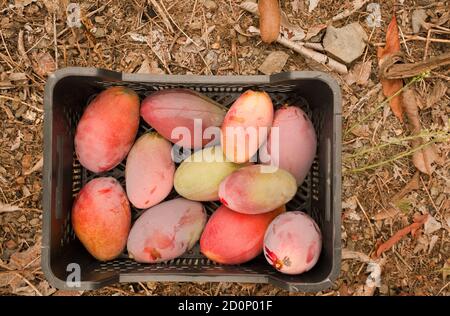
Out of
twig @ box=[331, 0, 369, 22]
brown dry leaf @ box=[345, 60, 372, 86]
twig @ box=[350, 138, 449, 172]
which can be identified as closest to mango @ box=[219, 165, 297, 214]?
twig @ box=[350, 138, 449, 172]

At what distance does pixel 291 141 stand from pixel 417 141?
52 centimetres

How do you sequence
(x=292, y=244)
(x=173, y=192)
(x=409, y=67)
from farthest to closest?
(x=409, y=67), (x=173, y=192), (x=292, y=244)

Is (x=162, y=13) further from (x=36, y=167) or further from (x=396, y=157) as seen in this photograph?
(x=396, y=157)

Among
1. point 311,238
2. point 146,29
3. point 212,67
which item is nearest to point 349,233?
point 311,238

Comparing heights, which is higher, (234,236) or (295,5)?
(295,5)

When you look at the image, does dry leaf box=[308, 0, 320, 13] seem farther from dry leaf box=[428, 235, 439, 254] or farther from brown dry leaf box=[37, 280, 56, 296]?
brown dry leaf box=[37, 280, 56, 296]

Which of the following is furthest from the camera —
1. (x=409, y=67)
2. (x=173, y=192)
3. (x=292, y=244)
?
(x=409, y=67)

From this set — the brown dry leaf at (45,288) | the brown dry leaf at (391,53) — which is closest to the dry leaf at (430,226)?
the brown dry leaf at (391,53)

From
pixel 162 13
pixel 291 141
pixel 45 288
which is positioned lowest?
pixel 45 288

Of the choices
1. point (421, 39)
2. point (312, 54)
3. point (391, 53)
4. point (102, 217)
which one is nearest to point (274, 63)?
point (312, 54)

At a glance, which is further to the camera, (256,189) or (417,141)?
(417,141)

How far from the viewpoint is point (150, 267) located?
1.38 meters

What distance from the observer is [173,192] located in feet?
4.82

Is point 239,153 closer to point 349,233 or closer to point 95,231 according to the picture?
point 95,231
